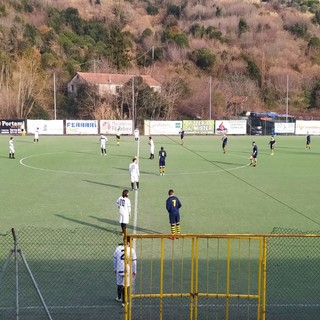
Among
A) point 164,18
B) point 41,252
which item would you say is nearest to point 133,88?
point 41,252

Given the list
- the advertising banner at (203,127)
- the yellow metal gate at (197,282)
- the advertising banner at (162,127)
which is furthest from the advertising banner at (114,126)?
the yellow metal gate at (197,282)

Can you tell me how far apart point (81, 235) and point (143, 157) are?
792 inches

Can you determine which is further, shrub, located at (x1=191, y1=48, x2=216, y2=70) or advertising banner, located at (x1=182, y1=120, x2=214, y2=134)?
shrub, located at (x1=191, y1=48, x2=216, y2=70)

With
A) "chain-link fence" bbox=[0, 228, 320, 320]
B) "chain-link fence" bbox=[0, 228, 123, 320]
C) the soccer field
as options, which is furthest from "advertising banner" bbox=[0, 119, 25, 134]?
"chain-link fence" bbox=[0, 228, 320, 320]

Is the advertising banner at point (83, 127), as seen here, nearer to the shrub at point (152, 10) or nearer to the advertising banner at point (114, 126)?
the advertising banner at point (114, 126)

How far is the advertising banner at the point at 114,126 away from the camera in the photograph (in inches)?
2274

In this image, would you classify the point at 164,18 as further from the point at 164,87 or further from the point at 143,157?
the point at 143,157

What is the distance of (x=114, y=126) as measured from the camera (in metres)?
58.2

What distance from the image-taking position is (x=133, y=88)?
65.0 meters

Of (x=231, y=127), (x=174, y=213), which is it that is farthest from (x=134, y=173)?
(x=231, y=127)

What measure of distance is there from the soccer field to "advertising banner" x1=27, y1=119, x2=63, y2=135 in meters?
20.8

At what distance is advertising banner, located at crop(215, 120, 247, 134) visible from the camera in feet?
197

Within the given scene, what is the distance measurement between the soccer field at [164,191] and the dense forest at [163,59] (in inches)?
1447

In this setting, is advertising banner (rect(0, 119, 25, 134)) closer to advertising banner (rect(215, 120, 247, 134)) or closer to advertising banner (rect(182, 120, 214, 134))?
advertising banner (rect(182, 120, 214, 134))
